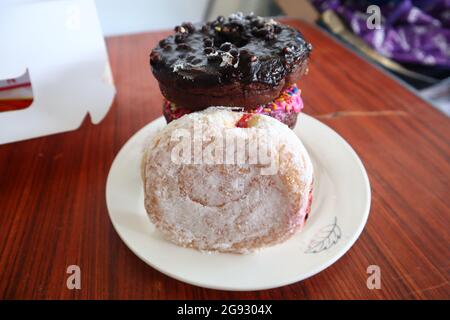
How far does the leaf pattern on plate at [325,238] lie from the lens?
821 millimetres

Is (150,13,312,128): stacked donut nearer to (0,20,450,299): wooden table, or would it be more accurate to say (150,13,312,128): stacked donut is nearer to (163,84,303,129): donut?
(163,84,303,129): donut

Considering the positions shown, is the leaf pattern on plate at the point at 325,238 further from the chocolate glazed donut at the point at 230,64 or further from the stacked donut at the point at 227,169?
the chocolate glazed donut at the point at 230,64

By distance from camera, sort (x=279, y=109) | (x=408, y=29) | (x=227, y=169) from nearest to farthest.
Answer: (x=227, y=169) → (x=279, y=109) → (x=408, y=29)

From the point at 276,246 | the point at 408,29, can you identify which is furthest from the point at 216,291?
the point at 408,29

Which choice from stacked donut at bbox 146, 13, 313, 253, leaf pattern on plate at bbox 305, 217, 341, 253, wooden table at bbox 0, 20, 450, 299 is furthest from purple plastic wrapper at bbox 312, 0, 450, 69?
leaf pattern on plate at bbox 305, 217, 341, 253

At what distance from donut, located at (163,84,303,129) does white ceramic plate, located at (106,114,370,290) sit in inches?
5.7

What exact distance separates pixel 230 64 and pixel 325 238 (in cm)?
47

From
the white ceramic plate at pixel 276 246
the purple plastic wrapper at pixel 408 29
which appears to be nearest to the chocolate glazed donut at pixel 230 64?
the white ceramic plate at pixel 276 246

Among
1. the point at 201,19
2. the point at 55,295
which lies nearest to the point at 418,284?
the point at 55,295

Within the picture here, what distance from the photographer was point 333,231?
2.83ft

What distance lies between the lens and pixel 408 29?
79.7 inches

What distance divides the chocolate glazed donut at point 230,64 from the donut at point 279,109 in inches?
1.1

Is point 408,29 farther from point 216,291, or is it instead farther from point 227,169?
point 216,291
